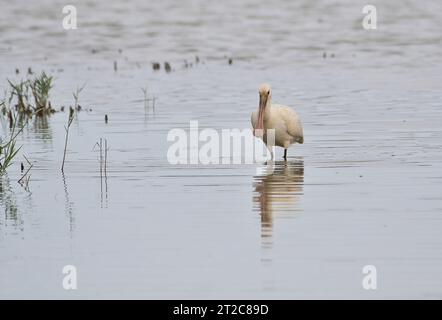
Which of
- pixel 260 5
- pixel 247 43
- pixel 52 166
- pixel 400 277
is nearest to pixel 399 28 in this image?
pixel 247 43

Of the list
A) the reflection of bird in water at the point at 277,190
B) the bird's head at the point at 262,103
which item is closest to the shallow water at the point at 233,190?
the reflection of bird in water at the point at 277,190

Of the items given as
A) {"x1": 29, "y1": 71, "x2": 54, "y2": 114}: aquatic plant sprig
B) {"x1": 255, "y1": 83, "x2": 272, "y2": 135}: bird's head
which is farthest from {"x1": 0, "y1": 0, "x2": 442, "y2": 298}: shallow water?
{"x1": 255, "y1": 83, "x2": 272, "y2": 135}: bird's head

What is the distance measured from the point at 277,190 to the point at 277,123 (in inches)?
110

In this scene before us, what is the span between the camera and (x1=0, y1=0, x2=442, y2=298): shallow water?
891cm

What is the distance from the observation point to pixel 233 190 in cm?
1233

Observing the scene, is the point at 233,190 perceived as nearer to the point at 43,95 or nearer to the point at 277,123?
the point at 277,123

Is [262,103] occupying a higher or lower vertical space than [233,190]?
higher

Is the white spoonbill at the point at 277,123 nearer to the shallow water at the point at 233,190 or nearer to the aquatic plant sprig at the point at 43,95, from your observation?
the shallow water at the point at 233,190

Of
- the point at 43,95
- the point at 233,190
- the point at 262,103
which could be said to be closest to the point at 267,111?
the point at 262,103

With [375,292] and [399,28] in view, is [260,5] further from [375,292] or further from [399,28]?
[375,292]

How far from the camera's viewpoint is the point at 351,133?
16.5 metres

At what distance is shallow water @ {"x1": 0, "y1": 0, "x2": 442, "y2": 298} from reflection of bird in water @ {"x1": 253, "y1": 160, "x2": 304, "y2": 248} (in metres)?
0.03

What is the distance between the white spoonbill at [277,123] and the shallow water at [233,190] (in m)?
0.31
